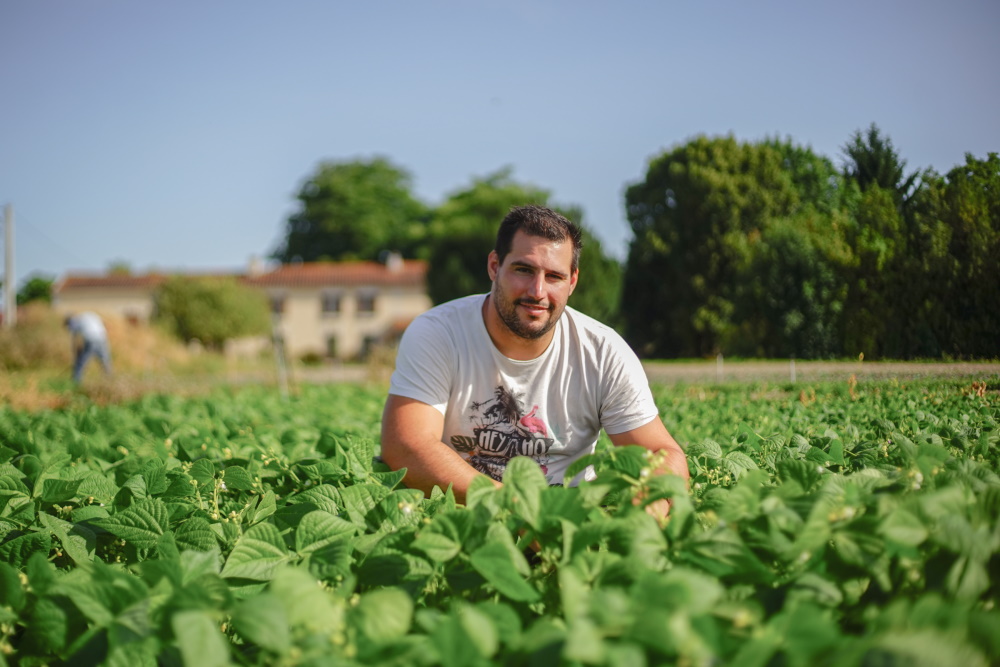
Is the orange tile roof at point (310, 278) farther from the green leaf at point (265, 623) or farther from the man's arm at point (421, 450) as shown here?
the green leaf at point (265, 623)

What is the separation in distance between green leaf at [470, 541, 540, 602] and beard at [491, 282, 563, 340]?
1295 mm

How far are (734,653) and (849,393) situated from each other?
1829 millimetres

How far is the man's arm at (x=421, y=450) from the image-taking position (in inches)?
90.1

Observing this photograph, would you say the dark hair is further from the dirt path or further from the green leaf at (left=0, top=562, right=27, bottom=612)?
the green leaf at (left=0, top=562, right=27, bottom=612)

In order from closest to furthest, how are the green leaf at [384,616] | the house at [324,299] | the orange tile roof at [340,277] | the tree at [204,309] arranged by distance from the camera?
the green leaf at [384,616]
the tree at [204,309]
the orange tile roof at [340,277]
the house at [324,299]

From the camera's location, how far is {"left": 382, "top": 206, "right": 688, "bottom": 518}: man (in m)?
2.60

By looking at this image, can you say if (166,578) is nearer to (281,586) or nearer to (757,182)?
(281,586)

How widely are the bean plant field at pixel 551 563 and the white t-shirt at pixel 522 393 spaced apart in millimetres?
448

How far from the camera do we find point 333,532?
5.59ft

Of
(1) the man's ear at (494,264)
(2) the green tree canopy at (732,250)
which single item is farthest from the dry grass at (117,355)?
(1) the man's ear at (494,264)

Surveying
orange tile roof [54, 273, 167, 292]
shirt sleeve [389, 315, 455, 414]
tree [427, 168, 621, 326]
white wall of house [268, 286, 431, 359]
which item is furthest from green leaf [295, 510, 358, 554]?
orange tile roof [54, 273, 167, 292]

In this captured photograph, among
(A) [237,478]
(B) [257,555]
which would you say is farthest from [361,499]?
(A) [237,478]

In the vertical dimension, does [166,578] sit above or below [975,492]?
below

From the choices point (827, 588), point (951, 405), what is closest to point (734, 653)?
point (827, 588)
